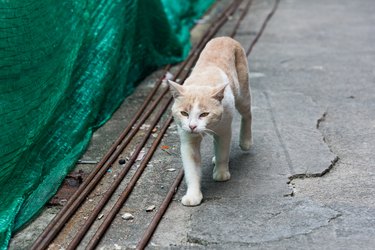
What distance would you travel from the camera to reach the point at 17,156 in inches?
160

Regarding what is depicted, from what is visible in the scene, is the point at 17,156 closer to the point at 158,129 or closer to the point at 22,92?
the point at 22,92

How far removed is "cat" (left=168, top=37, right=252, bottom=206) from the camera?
3.82 meters

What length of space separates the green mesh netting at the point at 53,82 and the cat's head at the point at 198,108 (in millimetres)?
1039

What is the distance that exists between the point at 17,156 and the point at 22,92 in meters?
0.43

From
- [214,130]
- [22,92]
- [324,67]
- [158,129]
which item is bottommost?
[324,67]

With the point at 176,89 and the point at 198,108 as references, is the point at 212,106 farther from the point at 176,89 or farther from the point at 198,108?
the point at 176,89

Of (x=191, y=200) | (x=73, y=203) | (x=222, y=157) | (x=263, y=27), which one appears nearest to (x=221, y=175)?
(x=222, y=157)

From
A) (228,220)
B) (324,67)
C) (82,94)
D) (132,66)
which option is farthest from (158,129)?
(324,67)

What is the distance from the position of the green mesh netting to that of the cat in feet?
3.24

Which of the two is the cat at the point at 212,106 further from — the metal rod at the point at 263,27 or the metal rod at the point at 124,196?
the metal rod at the point at 263,27

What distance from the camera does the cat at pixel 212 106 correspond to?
3816 mm

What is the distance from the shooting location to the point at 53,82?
4.68 m

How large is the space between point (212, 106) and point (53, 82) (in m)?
1.43

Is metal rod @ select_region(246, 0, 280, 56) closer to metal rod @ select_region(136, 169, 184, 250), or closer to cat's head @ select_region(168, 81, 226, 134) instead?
metal rod @ select_region(136, 169, 184, 250)
